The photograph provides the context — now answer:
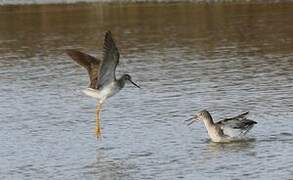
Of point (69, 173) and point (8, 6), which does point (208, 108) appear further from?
point (8, 6)

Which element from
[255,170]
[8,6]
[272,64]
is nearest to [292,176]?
[255,170]

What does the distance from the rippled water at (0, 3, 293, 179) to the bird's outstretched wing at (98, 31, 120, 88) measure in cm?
93

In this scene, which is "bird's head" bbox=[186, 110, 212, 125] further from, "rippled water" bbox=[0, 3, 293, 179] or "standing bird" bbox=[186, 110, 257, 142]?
"rippled water" bbox=[0, 3, 293, 179]

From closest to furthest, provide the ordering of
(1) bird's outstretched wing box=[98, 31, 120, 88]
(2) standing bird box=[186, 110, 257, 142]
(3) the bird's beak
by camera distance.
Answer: (1) bird's outstretched wing box=[98, 31, 120, 88], (2) standing bird box=[186, 110, 257, 142], (3) the bird's beak

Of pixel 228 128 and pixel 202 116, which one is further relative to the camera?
pixel 202 116

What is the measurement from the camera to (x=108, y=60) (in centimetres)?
1404

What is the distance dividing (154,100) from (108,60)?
164 inches

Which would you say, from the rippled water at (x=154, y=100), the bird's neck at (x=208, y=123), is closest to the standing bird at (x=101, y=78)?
the rippled water at (x=154, y=100)

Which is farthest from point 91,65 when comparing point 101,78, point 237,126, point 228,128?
point 237,126

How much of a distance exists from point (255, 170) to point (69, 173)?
8.01 ft

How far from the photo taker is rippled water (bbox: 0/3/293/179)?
1282 cm

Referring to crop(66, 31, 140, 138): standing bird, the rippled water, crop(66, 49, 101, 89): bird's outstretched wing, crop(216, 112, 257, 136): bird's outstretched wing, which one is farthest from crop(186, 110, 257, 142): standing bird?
crop(66, 49, 101, 89): bird's outstretched wing

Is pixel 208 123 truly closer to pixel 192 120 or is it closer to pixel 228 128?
pixel 228 128

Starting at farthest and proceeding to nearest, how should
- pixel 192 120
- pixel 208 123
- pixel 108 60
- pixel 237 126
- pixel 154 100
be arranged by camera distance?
pixel 154 100 < pixel 192 120 < pixel 208 123 < pixel 237 126 < pixel 108 60
